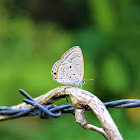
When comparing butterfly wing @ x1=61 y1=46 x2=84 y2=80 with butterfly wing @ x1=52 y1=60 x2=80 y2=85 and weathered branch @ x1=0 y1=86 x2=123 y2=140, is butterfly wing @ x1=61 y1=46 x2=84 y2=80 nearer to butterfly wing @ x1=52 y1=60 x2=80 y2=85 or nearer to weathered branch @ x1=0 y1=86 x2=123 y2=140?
butterfly wing @ x1=52 y1=60 x2=80 y2=85

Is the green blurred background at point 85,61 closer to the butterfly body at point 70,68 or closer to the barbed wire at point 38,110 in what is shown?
the butterfly body at point 70,68

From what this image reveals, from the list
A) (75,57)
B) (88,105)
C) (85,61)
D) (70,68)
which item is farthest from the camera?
(85,61)

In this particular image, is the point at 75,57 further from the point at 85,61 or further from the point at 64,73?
the point at 85,61

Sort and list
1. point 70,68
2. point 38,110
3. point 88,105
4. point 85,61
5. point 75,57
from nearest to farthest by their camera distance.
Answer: point 88,105 → point 38,110 → point 75,57 → point 70,68 → point 85,61

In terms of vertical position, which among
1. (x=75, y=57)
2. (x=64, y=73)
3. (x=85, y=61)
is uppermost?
(x=75, y=57)

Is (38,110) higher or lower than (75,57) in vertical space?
lower

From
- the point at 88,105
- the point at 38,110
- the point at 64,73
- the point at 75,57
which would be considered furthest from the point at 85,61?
the point at 88,105

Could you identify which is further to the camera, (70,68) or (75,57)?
(70,68)
